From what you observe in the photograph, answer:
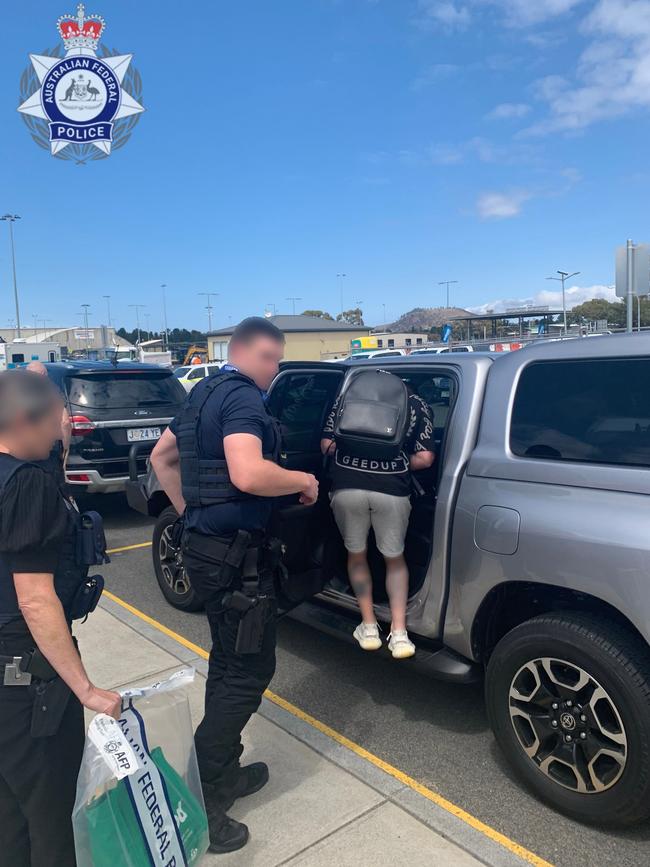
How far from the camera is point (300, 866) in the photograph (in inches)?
92.3

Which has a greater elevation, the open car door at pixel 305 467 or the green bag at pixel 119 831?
the open car door at pixel 305 467

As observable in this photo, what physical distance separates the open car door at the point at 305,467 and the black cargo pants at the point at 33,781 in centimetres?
118

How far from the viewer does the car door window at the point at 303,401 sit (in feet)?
→ 14.3

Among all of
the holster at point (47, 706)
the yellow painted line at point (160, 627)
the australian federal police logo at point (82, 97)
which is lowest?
the yellow painted line at point (160, 627)

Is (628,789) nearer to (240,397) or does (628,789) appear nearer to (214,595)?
(214,595)

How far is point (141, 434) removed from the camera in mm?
7324

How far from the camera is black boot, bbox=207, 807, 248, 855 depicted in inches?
95.6

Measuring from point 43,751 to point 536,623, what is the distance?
5.78ft

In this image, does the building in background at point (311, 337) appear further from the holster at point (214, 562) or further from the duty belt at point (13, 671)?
the duty belt at point (13, 671)

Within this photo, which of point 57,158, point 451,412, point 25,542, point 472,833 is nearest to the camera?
point 25,542

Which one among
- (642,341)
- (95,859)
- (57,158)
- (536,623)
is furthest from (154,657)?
(57,158)

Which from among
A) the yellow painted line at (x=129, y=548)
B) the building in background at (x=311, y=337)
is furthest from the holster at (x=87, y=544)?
the building in background at (x=311, y=337)

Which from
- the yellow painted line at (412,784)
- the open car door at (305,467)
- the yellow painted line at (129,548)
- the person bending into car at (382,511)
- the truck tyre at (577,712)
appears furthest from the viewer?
the yellow painted line at (129,548)

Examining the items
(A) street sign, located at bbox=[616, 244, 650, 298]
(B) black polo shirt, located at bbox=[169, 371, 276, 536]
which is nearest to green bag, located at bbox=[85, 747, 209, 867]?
(B) black polo shirt, located at bbox=[169, 371, 276, 536]
